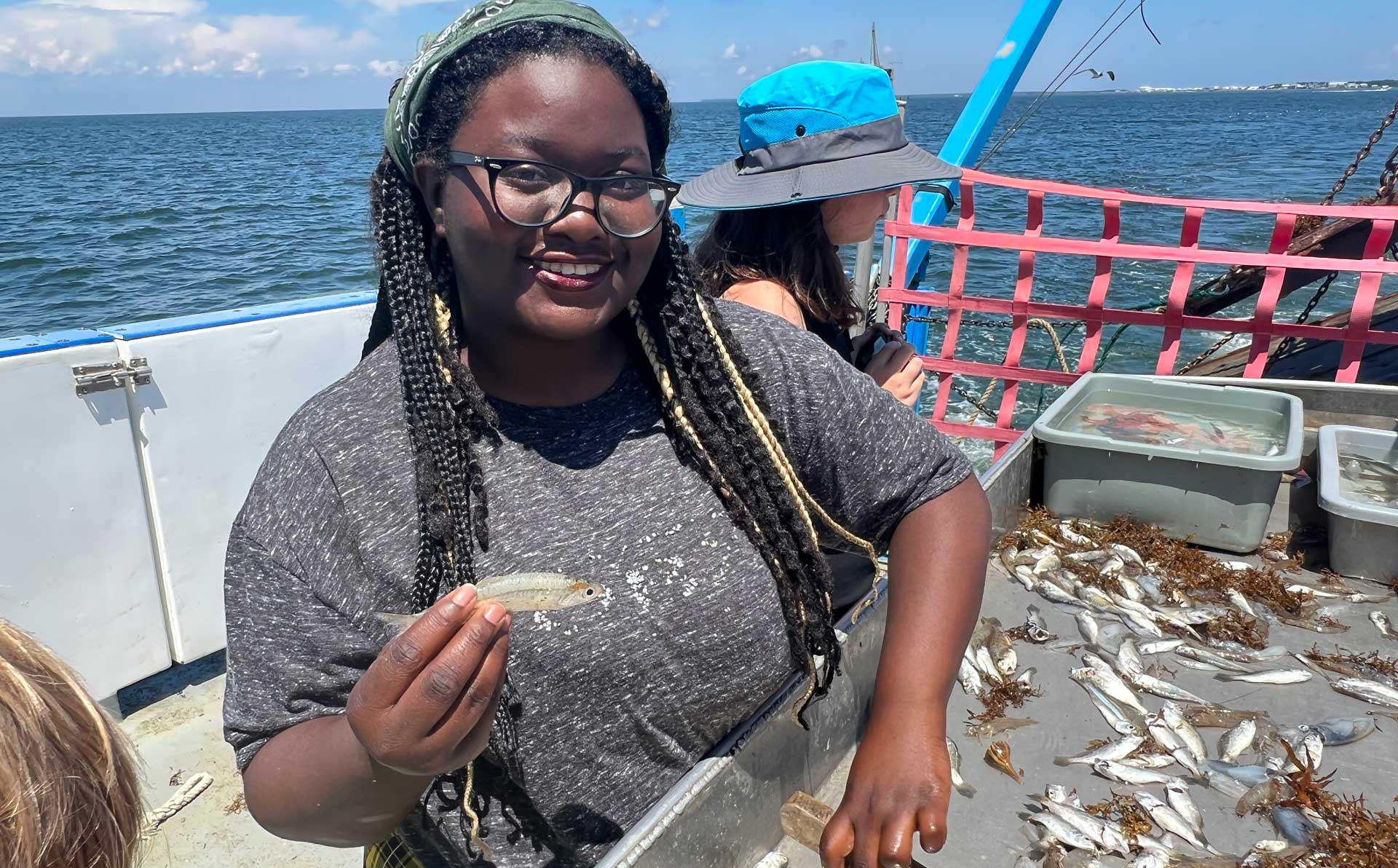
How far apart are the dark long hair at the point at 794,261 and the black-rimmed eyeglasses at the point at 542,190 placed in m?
1.54

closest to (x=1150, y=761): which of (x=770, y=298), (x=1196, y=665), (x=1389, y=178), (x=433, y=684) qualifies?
(x=1196, y=665)

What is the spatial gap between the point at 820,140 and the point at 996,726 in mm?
2067

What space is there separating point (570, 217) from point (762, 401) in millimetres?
527

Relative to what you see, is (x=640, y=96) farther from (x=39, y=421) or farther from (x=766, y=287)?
(x=39, y=421)

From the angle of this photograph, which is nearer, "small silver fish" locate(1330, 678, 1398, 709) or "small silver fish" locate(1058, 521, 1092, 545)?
"small silver fish" locate(1330, 678, 1398, 709)

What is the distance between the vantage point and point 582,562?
1511 mm

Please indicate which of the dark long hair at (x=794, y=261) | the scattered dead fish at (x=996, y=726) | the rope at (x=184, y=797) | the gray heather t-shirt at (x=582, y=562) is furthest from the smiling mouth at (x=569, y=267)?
the rope at (x=184, y=797)

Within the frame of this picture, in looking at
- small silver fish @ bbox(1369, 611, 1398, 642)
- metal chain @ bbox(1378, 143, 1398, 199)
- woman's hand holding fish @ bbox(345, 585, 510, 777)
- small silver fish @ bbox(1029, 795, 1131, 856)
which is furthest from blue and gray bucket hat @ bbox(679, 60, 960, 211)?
metal chain @ bbox(1378, 143, 1398, 199)

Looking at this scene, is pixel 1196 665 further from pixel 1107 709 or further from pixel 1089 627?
pixel 1107 709

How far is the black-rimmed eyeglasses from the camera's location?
1.40 meters

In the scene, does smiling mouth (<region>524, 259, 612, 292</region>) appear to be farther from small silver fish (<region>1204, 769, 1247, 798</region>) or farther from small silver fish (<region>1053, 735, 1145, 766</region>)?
small silver fish (<region>1204, 769, 1247, 798</region>)

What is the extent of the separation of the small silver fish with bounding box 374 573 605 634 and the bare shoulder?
158cm

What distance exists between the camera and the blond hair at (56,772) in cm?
83

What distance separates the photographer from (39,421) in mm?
3551
